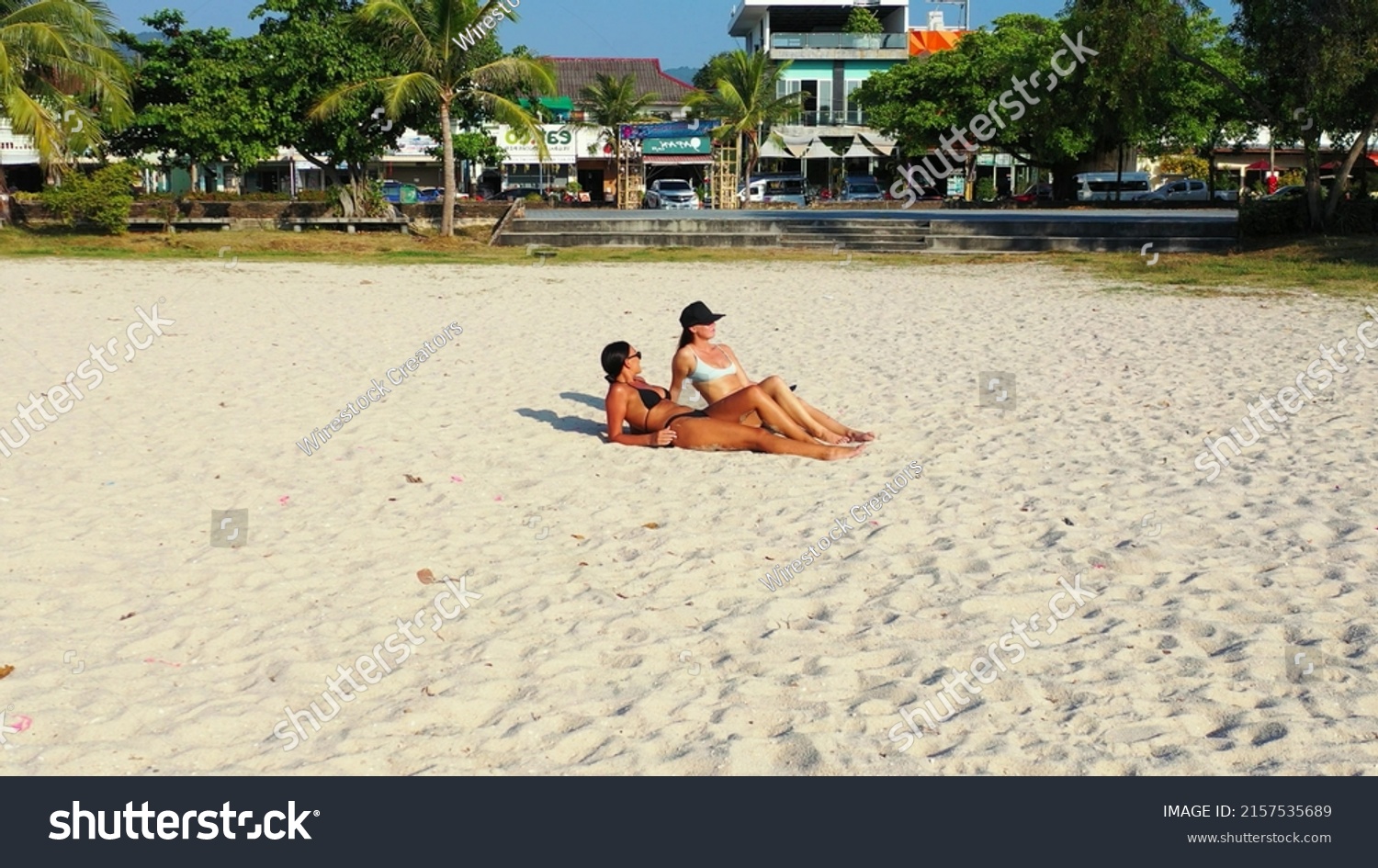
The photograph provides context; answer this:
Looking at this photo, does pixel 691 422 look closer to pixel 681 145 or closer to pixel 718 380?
pixel 718 380

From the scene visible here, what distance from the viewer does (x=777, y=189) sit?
181ft

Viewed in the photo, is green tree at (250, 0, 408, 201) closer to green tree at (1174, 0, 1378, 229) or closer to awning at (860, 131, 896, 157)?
green tree at (1174, 0, 1378, 229)

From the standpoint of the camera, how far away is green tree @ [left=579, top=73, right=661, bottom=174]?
51469mm

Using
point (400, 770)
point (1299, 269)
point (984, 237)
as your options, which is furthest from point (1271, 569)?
point (984, 237)

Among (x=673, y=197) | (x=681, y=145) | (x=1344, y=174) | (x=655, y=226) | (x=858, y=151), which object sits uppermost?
(x=858, y=151)

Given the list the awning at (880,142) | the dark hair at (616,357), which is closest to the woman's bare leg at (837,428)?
the dark hair at (616,357)

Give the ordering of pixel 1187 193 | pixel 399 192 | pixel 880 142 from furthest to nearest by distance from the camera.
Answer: pixel 880 142 → pixel 399 192 → pixel 1187 193

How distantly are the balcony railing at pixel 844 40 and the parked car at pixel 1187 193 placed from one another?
56.0ft

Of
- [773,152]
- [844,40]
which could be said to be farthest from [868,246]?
[844,40]

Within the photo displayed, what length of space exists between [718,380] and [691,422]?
0.41 m

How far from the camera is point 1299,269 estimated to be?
19.0 m

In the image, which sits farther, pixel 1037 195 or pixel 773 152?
pixel 773 152

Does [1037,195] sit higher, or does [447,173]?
[1037,195]

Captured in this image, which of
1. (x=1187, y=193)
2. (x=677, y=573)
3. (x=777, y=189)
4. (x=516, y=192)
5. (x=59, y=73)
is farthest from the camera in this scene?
(x=777, y=189)
